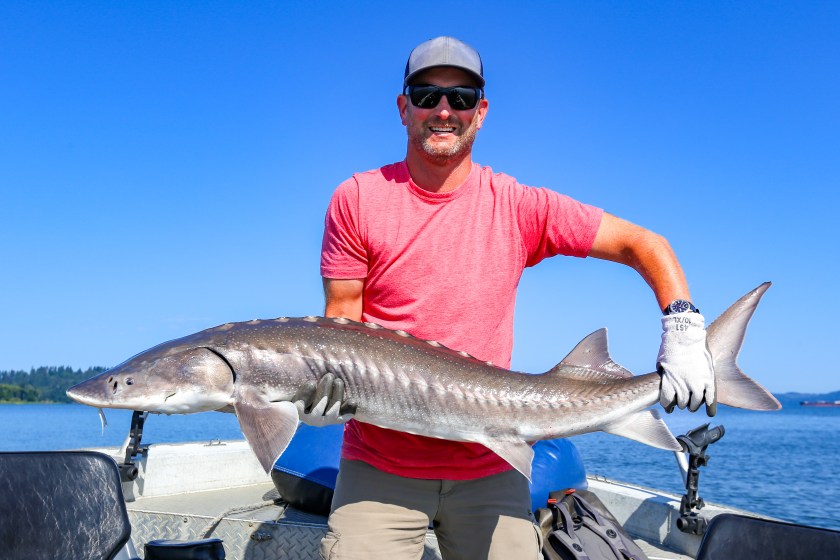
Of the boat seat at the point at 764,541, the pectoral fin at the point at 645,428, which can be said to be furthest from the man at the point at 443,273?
the boat seat at the point at 764,541

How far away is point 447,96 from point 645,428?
1.68 metres

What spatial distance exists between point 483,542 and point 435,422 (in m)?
0.64

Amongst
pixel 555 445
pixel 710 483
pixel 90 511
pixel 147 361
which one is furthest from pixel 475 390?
pixel 710 483

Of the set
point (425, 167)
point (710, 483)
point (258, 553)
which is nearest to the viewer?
point (425, 167)

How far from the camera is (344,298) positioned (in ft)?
11.4

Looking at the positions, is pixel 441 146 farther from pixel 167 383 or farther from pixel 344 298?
pixel 167 383

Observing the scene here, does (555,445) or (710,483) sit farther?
(710,483)

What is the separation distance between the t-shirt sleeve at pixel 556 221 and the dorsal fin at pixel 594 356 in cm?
39

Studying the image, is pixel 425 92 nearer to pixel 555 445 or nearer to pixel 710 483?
pixel 555 445

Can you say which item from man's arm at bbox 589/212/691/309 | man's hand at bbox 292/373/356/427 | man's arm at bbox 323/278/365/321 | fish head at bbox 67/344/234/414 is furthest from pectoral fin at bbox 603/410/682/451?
fish head at bbox 67/344/234/414

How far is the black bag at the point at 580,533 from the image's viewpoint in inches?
174

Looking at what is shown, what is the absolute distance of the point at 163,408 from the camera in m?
2.96

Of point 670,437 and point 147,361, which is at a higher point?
point 147,361

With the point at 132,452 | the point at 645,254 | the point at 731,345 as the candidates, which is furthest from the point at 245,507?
the point at 731,345
